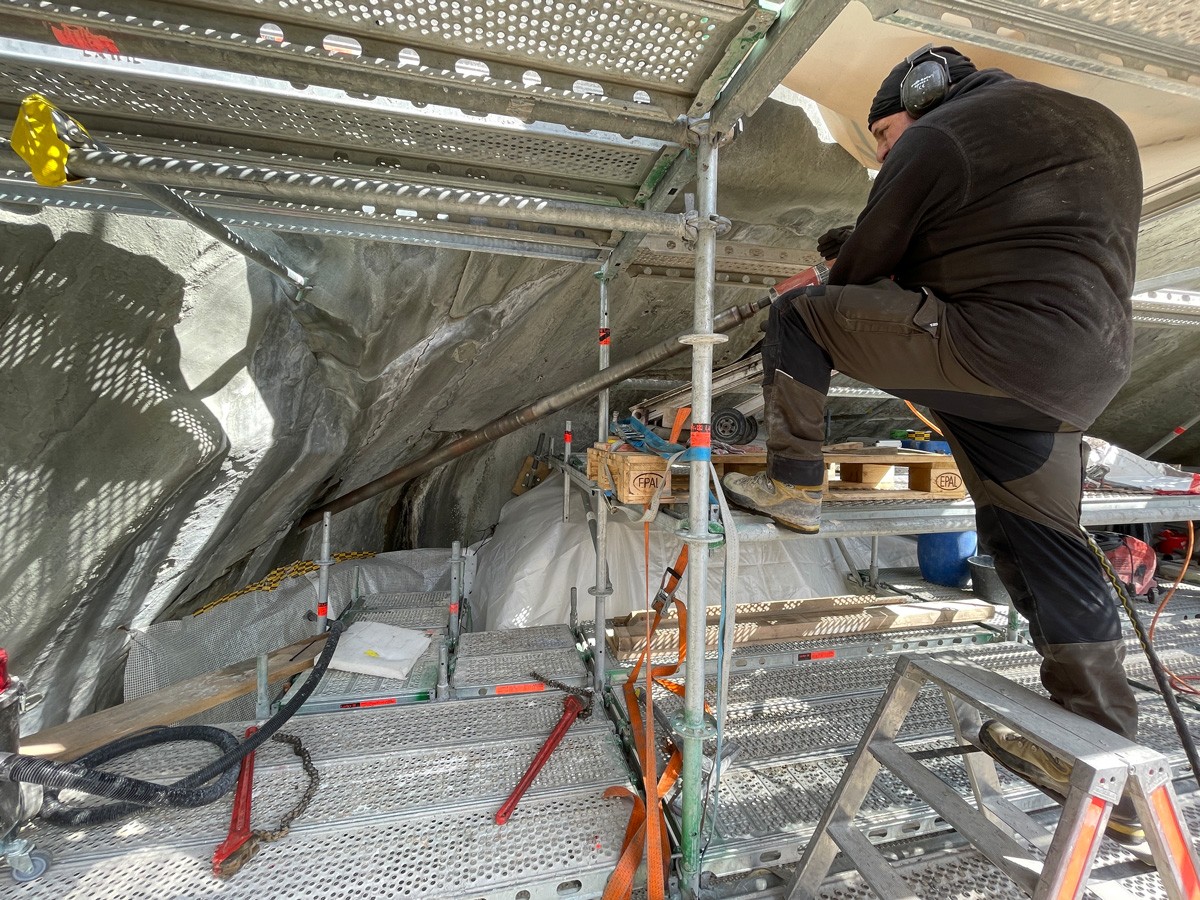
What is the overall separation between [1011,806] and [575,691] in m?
1.93

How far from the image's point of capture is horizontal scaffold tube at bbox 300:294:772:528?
102 inches

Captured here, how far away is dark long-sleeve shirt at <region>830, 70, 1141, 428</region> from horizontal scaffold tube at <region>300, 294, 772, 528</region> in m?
0.90

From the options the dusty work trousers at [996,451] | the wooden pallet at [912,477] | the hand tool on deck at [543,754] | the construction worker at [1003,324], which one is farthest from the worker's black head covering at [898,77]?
the hand tool on deck at [543,754]

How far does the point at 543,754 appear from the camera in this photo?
222cm

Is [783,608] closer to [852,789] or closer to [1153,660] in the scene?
[852,789]

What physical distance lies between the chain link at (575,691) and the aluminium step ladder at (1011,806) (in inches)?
46.0

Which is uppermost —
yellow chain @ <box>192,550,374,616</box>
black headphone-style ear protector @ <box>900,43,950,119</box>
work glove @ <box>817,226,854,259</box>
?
black headphone-style ear protector @ <box>900,43,950,119</box>

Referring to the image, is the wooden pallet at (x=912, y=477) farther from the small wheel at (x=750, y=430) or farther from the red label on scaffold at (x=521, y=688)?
the red label on scaffold at (x=521, y=688)

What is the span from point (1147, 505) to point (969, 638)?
159 cm

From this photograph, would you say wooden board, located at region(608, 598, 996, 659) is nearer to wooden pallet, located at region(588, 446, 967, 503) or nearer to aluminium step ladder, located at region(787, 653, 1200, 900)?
wooden pallet, located at region(588, 446, 967, 503)

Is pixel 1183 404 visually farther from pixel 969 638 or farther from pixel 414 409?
pixel 414 409

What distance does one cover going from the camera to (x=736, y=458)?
7.97 feet

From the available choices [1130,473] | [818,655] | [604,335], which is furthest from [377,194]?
[1130,473]

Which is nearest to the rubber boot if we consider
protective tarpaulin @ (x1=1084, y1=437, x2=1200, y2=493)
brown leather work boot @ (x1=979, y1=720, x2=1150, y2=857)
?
brown leather work boot @ (x1=979, y1=720, x2=1150, y2=857)
